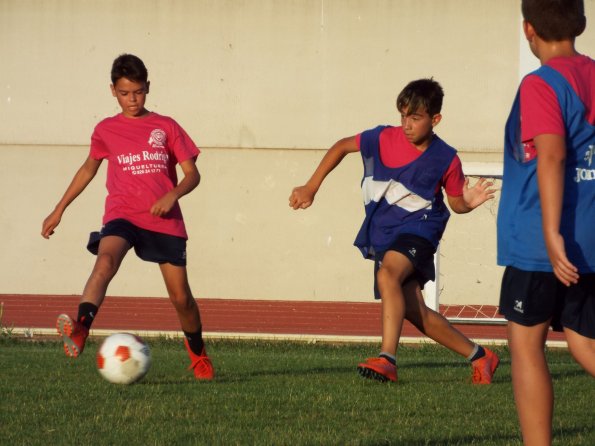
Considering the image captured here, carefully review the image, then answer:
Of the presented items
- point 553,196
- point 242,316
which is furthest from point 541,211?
point 242,316

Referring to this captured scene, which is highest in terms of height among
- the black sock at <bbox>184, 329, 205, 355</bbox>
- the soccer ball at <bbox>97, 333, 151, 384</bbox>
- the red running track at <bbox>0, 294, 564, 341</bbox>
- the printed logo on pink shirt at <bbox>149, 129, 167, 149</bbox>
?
the printed logo on pink shirt at <bbox>149, 129, 167, 149</bbox>

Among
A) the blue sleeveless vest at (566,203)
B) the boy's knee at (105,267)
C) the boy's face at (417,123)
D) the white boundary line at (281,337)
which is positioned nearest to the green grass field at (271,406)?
the boy's knee at (105,267)

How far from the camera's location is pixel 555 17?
3936 mm

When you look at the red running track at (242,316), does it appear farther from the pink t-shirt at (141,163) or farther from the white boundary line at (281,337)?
the pink t-shirt at (141,163)

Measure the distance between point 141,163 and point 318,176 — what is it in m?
1.26

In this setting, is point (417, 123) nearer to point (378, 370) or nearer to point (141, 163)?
point (378, 370)

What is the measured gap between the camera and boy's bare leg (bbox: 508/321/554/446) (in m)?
3.89

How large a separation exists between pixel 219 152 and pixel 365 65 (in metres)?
2.71

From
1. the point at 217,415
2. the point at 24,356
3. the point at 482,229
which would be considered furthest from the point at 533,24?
the point at 482,229

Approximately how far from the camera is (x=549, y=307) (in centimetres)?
390

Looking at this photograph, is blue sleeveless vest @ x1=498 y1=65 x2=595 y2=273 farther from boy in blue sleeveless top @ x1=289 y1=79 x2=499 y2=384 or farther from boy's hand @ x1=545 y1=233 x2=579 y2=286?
boy in blue sleeveless top @ x1=289 y1=79 x2=499 y2=384

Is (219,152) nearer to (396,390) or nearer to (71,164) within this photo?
(71,164)

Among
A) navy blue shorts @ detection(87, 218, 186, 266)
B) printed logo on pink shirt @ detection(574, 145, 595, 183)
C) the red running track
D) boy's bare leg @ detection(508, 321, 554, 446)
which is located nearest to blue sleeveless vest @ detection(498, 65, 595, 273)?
printed logo on pink shirt @ detection(574, 145, 595, 183)

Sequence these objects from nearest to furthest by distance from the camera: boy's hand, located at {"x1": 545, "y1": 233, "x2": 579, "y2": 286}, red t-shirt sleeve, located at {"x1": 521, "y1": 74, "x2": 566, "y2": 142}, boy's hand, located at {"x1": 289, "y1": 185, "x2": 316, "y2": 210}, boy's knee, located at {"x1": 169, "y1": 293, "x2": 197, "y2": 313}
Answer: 1. boy's hand, located at {"x1": 545, "y1": 233, "x2": 579, "y2": 286}
2. red t-shirt sleeve, located at {"x1": 521, "y1": 74, "x2": 566, "y2": 142}
3. boy's hand, located at {"x1": 289, "y1": 185, "x2": 316, "y2": 210}
4. boy's knee, located at {"x1": 169, "y1": 293, "x2": 197, "y2": 313}
